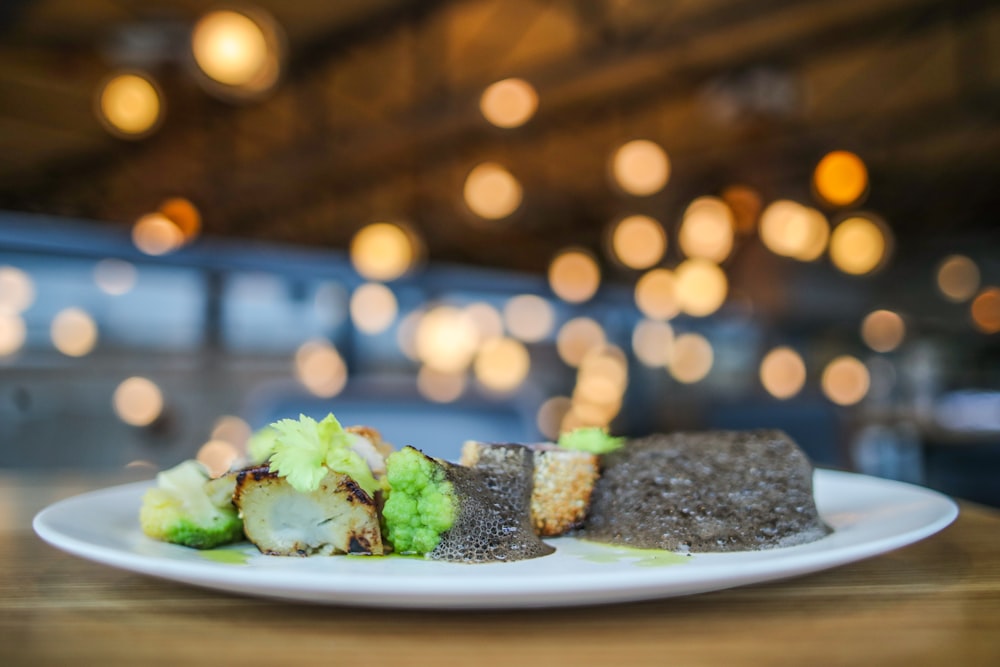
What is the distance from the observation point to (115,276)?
363cm

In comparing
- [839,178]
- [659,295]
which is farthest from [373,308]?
[659,295]

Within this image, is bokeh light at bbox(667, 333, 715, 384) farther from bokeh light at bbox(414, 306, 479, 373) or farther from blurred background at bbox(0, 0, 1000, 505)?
bokeh light at bbox(414, 306, 479, 373)

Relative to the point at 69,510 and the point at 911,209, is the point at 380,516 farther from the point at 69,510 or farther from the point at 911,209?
the point at 911,209

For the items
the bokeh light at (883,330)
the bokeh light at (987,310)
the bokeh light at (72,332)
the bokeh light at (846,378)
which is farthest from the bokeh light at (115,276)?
the bokeh light at (987,310)

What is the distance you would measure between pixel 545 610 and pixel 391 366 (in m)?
3.95

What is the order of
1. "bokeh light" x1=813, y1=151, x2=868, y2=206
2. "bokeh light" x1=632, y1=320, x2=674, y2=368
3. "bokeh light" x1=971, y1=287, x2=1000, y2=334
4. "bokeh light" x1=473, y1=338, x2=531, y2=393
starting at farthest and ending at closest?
1. "bokeh light" x1=971, y1=287, x2=1000, y2=334
2. "bokeh light" x1=632, y1=320, x2=674, y2=368
3. "bokeh light" x1=473, y1=338, x2=531, y2=393
4. "bokeh light" x1=813, y1=151, x2=868, y2=206

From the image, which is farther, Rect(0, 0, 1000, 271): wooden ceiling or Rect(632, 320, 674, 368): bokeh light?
Rect(632, 320, 674, 368): bokeh light

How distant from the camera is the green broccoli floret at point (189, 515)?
2.94 ft

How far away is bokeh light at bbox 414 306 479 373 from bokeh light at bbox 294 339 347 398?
71cm

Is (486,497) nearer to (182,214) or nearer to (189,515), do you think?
(189,515)

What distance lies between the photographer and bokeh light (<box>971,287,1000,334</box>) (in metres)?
15.2

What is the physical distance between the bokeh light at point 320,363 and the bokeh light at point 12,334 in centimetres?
124

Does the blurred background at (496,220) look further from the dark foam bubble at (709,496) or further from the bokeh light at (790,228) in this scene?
the dark foam bubble at (709,496)

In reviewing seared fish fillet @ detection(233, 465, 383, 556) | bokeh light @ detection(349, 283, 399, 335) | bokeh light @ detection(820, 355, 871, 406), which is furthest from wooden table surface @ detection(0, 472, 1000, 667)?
bokeh light @ detection(820, 355, 871, 406)
